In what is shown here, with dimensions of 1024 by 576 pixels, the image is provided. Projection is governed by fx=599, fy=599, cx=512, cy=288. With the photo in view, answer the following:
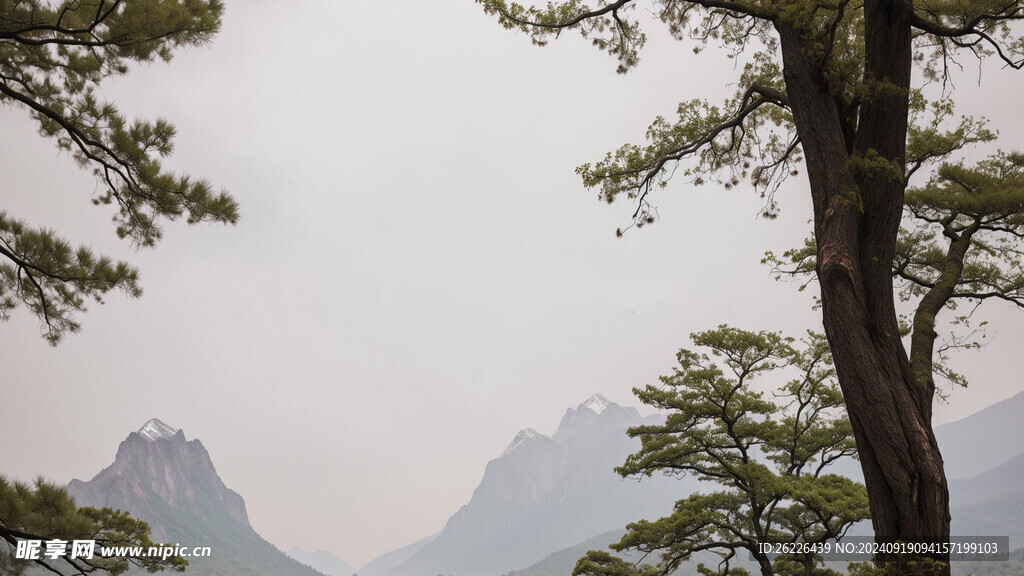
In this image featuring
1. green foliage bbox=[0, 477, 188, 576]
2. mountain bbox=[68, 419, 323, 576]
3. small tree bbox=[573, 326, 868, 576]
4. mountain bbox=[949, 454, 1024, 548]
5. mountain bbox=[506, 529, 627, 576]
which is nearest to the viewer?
green foliage bbox=[0, 477, 188, 576]

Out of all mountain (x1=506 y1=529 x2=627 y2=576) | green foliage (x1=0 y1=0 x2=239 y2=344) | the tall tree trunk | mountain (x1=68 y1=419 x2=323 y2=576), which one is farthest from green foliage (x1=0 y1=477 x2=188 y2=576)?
mountain (x1=506 y1=529 x2=627 y2=576)

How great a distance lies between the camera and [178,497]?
444ft

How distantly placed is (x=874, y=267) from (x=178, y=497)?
160 metres

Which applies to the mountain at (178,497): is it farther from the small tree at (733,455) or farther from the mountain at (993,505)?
the mountain at (993,505)

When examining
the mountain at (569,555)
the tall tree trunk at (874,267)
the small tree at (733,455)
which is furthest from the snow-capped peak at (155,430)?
the tall tree trunk at (874,267)

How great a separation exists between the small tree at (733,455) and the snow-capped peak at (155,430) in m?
158

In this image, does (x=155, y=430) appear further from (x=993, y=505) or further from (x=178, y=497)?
(x=993, y=505)

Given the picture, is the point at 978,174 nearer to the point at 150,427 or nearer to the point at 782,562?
the point at 782,562

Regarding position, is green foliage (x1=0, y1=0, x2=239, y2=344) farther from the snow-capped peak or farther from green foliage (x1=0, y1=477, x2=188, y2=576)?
the snow-capped peak

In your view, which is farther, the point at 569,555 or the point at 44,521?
the point at 569,555

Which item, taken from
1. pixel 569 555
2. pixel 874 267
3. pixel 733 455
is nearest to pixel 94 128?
pixel 874 267

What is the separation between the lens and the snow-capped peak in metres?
142

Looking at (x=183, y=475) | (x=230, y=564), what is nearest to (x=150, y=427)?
(x=183, y=475)

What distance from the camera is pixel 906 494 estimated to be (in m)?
3.80
